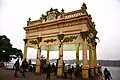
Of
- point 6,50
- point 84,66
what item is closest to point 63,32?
point 84,66

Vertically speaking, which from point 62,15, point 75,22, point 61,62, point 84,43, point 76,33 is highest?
point 62,15

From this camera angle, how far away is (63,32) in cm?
1413

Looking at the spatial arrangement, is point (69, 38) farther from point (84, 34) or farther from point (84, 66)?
point (84, 66)

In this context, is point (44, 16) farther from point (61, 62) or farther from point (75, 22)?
point (61, 62)

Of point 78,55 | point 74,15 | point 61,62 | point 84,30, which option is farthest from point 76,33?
point 78,55

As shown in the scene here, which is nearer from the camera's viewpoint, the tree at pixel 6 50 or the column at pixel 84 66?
the tree at pixel 6 50

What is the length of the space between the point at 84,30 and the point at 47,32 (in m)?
4.35

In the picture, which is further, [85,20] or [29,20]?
[29,20]

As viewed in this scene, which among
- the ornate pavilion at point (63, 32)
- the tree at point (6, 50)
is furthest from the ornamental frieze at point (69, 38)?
the tree at point (6, 50)

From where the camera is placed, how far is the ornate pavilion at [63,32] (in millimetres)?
12827

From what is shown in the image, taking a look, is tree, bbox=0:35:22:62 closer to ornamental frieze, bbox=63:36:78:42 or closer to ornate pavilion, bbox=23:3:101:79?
ornate pavilion, bbox=23:3:101:79

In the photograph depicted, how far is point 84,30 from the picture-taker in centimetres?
1272

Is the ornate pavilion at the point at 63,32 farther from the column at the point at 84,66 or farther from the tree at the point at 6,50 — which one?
the tree at the point at 6,50

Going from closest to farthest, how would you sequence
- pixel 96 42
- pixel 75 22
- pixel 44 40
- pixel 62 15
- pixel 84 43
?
pixel 84 43
pixel 75 22
pixel 62 15
pixel 44 40
pixel 96 42
